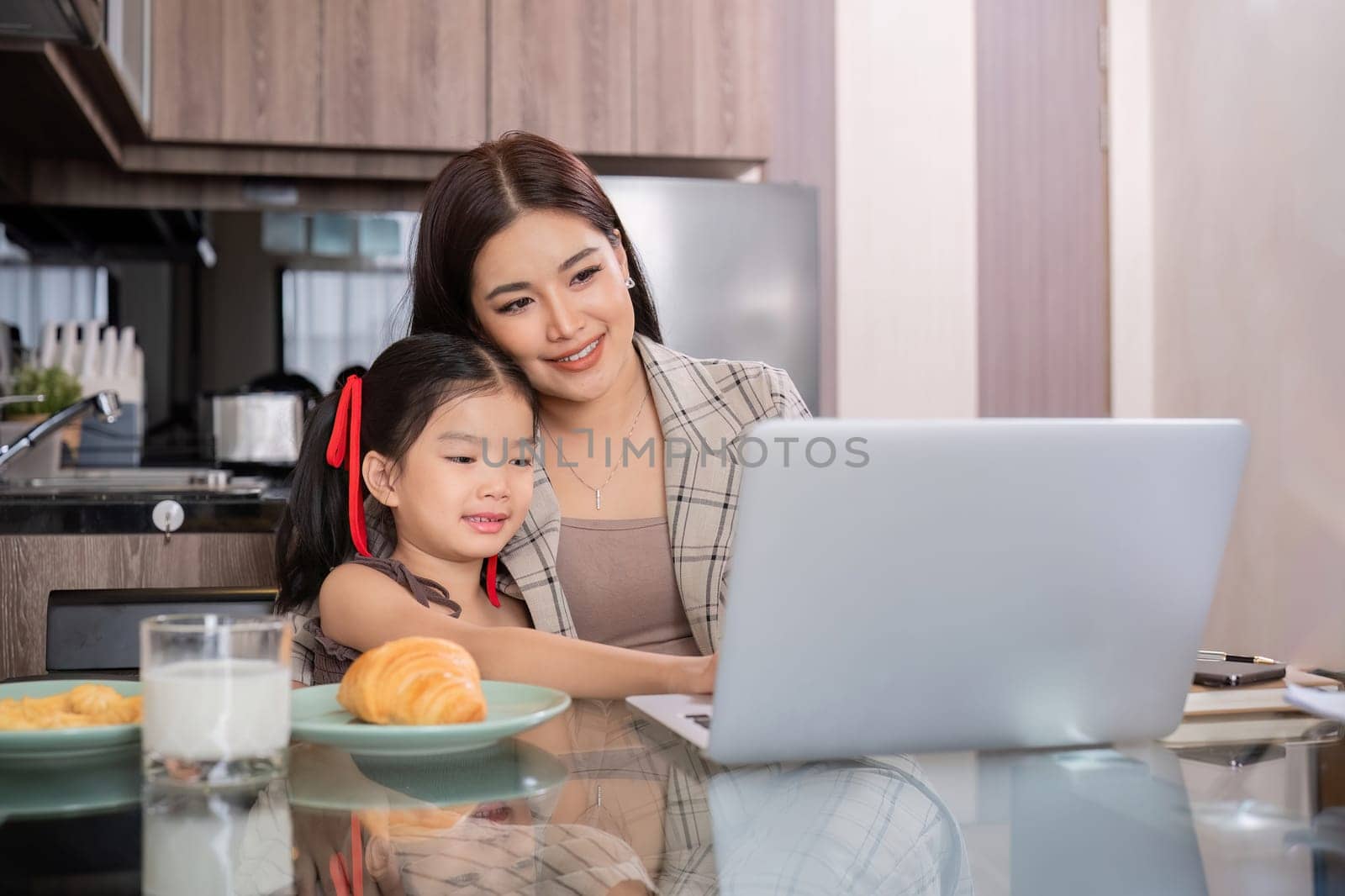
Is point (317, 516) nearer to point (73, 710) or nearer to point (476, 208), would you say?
point (476, 208)

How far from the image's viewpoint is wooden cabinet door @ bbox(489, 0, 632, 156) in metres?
Result: 2.76

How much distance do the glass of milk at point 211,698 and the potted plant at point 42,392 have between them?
6.96 ft

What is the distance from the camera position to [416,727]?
2.08 feet

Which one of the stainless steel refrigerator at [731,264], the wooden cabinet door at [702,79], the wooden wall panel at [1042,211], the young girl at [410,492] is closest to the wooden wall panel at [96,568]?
the young girl at [410,492]

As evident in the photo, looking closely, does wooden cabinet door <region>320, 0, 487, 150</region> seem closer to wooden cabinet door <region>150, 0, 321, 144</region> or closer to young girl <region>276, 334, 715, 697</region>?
wooden cabinet door <region>150, 0, 321, 144</region>

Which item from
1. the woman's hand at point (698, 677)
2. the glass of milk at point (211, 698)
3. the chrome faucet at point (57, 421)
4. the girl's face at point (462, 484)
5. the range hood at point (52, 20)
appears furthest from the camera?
the chrome faucet at point (57, 421)

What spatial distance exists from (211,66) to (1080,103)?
6.88 ft

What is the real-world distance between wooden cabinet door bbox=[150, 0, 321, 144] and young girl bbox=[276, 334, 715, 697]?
1.64 m

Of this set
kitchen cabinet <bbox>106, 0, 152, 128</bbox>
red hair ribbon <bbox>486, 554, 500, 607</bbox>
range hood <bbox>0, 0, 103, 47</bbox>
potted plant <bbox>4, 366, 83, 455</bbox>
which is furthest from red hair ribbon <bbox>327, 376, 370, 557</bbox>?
potted plant <bbox>4, 366, 83, 455</bbox>

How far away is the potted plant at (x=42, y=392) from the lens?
8.14 feet

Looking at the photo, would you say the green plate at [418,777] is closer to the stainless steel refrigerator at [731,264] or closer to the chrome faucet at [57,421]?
the chrome faucet at [57,421]

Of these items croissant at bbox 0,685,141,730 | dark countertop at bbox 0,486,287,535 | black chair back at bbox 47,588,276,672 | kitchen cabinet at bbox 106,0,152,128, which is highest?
kitchen cabinet at bbox 106,0,152,128

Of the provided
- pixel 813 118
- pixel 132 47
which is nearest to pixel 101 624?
pixel 132 47

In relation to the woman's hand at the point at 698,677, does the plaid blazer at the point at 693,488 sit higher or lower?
higher
